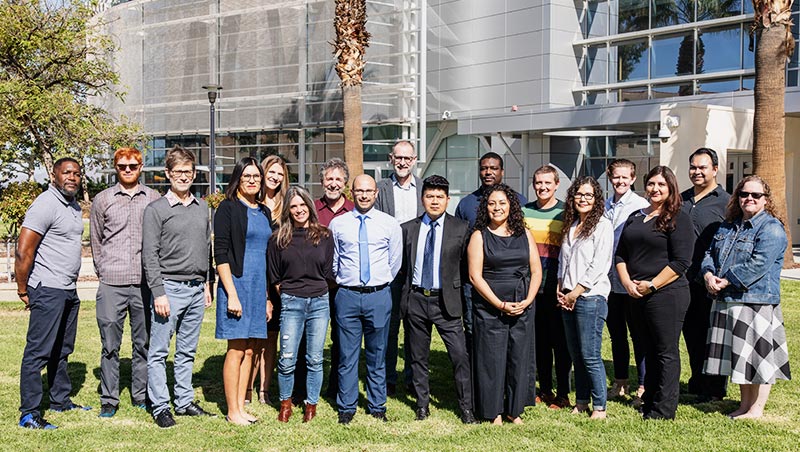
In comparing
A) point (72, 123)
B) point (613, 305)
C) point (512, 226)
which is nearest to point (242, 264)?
point (512, 226)

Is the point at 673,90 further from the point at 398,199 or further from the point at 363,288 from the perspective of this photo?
the point at 363,288

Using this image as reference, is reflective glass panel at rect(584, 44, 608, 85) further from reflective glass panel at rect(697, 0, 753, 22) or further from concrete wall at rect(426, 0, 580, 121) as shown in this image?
reflective glass panel at rect(697, 0, 753, 22)

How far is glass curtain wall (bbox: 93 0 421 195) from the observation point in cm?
2908

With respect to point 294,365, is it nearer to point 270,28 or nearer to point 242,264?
point 242,264

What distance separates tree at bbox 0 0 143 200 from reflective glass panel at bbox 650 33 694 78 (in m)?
17.2

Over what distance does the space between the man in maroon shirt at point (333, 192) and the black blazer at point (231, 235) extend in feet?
2.76

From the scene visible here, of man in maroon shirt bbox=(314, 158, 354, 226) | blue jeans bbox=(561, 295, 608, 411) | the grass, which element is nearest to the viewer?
the grass

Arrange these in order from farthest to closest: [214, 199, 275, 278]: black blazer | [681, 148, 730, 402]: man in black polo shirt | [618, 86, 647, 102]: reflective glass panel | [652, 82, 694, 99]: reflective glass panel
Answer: [618, 86, 647, 102]: reflective glass panel, [652, 82, 694, 99]: reflective glass panel, [681, 148, 730, 402]: man in black polo shirt, [214, 199, 275, 278]: black blazer

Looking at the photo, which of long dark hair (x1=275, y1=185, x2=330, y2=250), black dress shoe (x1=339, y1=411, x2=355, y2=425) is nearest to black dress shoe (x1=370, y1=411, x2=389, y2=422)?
black dress shoe (x1=339, y1=411, x2=355, y2=425)

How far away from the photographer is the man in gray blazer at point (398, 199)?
7.24 m

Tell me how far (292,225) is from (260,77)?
2660 centimetres

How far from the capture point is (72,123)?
52.9 ft

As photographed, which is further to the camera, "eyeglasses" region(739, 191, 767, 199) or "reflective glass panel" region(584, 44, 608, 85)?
"reflective glass panel" region(584, 44, 608, 85)

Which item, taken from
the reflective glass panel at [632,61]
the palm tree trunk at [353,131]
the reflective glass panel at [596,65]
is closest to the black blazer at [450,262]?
the palm tree trunk at [353,131]
